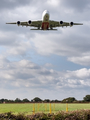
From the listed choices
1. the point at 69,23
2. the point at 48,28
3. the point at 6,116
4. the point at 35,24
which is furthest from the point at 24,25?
the point at 6,116

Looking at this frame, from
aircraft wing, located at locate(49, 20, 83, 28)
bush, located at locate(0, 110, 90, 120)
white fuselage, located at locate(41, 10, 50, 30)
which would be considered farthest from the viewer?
aircraft wing, located at locate(49, 20, 83, 28)

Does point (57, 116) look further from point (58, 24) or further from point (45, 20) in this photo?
point (58, 24)

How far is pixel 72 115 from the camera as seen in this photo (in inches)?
639

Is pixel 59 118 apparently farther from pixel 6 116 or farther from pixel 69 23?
pixel 69 23

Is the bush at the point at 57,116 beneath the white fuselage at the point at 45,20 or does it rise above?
beneath

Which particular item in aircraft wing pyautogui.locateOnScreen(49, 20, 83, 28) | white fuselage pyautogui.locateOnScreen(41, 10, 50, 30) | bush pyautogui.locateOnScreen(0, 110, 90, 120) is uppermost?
aircraft wing pyautogui.locateOnScreen(49, 20, 83, 28)

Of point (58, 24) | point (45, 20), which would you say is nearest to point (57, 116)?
point (45, 20)

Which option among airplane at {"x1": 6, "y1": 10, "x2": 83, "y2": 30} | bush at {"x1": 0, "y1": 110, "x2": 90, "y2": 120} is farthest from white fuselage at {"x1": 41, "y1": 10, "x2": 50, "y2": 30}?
bush at {"x1": 0, "y1": 110, "x2": 90, "y2": 120}

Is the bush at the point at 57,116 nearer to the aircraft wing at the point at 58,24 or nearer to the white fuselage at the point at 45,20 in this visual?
the white fuselage at the point at 45,20

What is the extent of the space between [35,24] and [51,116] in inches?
1456

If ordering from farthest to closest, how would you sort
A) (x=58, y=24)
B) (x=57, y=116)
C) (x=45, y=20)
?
(x=58, y=24) → (x=45, y=20) → (x=57, y=116)

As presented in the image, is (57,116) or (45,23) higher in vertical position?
(45,23)

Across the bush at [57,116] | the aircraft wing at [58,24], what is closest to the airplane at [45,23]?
the aircraft wing at [58,24]

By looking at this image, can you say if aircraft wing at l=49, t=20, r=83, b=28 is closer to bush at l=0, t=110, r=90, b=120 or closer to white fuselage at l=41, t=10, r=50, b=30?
white fuselage at l=41, t=10, r=50, b=30
